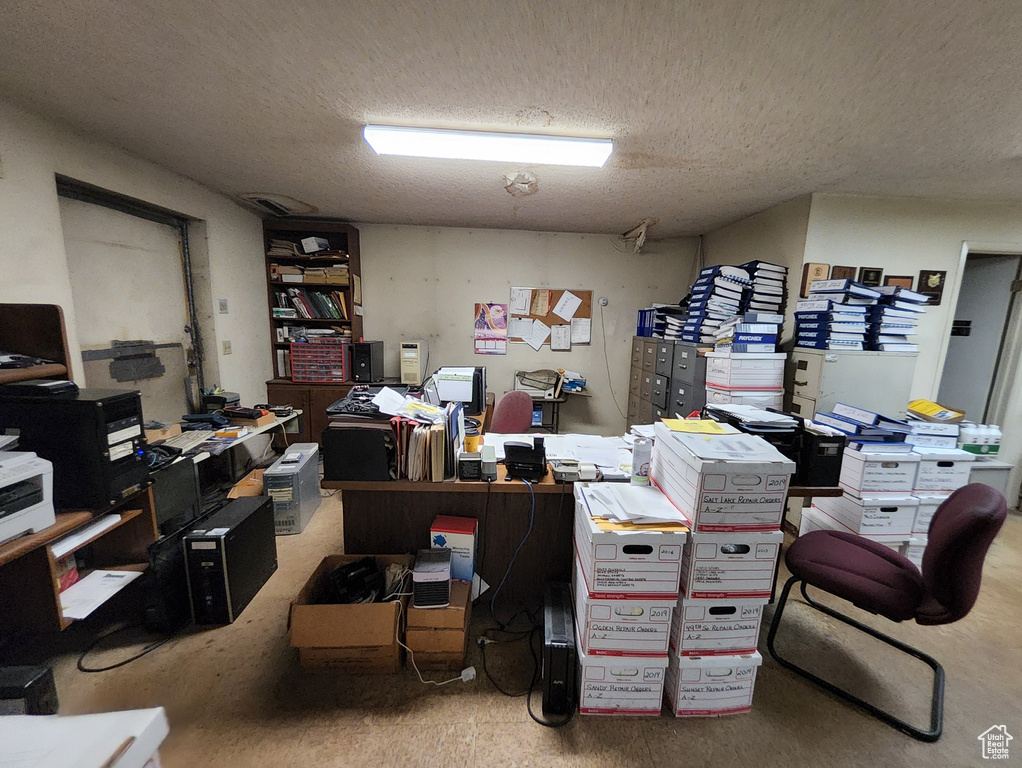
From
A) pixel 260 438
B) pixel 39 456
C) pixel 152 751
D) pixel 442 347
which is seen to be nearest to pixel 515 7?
pixel 152 751

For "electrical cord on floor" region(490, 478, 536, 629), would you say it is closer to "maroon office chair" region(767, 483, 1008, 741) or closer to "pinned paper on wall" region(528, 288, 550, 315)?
"maroon office chair" region(767, 483, 1008, 741)

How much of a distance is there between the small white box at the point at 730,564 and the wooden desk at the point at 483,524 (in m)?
0.62

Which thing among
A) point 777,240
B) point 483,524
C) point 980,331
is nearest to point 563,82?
point 483,524

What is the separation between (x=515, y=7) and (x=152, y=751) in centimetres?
183

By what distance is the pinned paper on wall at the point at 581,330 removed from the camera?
4.21m

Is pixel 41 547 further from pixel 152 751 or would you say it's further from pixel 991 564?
pixel 991 564

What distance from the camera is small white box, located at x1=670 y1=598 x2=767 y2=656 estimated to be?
137 centimetres

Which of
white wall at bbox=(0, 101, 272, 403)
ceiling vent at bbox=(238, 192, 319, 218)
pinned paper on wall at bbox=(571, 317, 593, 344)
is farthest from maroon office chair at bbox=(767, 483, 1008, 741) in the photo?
ceiling vent at bbox=(238, 192, 319, 218)

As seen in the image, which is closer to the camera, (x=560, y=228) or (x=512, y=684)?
(x=512, y=684)

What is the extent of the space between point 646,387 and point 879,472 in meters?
1.90

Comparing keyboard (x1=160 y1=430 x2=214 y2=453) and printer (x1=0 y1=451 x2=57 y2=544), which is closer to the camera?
printer (x1=0 y1=451 x2=57 y2=544)

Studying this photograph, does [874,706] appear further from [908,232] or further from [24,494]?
[24,494]

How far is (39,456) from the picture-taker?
4.86 feet

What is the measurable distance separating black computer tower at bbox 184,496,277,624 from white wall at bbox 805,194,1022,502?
3935 millimetres
